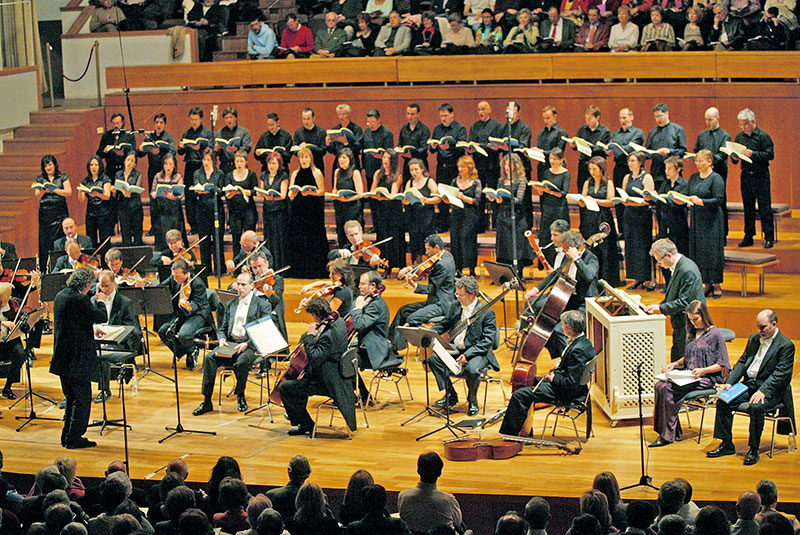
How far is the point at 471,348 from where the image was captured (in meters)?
9.34

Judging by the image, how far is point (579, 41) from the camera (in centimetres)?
1454

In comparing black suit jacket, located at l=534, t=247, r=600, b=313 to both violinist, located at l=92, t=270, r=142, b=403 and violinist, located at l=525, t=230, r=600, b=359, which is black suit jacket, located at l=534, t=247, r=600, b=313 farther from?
violinist, located at l=92, t=270, r=142, b=403

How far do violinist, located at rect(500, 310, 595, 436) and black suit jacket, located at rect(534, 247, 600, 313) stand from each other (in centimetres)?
142

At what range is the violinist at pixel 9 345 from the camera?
10.1 m

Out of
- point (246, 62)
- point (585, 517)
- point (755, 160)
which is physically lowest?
point (585, 517)

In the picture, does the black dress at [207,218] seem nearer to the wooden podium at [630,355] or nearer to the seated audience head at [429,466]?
the wooden podium at [630,355]

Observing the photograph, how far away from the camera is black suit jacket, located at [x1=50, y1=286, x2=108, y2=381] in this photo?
879 centimetres

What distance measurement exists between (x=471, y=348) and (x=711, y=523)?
3856 millimetres

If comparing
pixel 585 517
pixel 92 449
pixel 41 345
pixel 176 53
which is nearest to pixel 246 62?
pixel 176 53

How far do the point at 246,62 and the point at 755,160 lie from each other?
669 cm

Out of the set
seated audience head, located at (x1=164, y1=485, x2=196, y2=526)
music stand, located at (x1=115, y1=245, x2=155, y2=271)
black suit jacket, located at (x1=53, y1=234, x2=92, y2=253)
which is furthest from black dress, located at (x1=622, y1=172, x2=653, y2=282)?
seated audience head, located at (x1=164, y1=485, x2=196, y2=526)

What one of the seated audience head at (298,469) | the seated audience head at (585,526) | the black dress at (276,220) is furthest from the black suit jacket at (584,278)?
the seated audience head at (585,526)

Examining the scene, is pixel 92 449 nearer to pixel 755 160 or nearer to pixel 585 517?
pixel 585 517

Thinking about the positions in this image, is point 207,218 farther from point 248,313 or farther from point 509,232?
point 248,313
